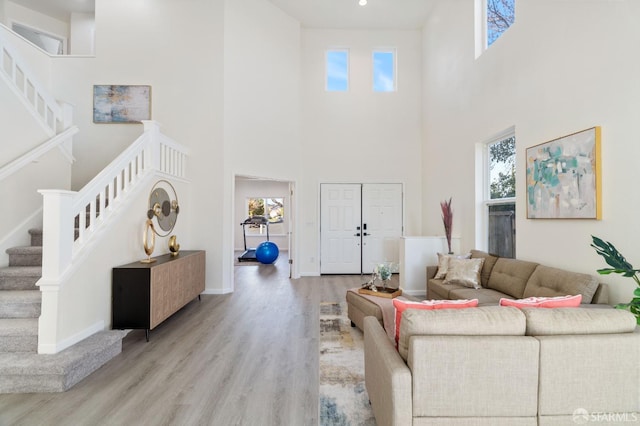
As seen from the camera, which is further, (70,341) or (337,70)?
(337,70)

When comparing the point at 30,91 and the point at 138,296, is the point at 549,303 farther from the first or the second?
the point at 30,91

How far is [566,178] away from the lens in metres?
2.93

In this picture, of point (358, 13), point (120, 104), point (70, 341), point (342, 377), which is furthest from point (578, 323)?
point (120, 104)

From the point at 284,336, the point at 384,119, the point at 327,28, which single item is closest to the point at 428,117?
the point at 384,119

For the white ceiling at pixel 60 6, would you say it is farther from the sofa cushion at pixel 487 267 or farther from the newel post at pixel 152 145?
the sofa cushion at pixel 487 267

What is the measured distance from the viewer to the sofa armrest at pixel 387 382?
1459 mm

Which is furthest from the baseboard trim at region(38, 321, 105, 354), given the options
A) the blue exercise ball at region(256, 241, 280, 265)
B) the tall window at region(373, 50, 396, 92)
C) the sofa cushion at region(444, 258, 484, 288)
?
the tall window at region(373, 50, 396, 92)

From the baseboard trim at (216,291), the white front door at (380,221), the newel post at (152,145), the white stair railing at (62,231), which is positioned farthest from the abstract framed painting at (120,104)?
the white front door at (380,221)

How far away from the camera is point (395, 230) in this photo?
706 centimetres

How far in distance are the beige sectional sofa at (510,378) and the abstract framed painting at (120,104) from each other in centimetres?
602

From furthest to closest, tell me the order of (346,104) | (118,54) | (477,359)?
1. (346,104)
2. (118,54)
3. (477,359)

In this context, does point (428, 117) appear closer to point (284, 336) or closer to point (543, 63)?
point (543, 63)

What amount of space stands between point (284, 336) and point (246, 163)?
3505 mm

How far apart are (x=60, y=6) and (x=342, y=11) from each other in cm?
580
